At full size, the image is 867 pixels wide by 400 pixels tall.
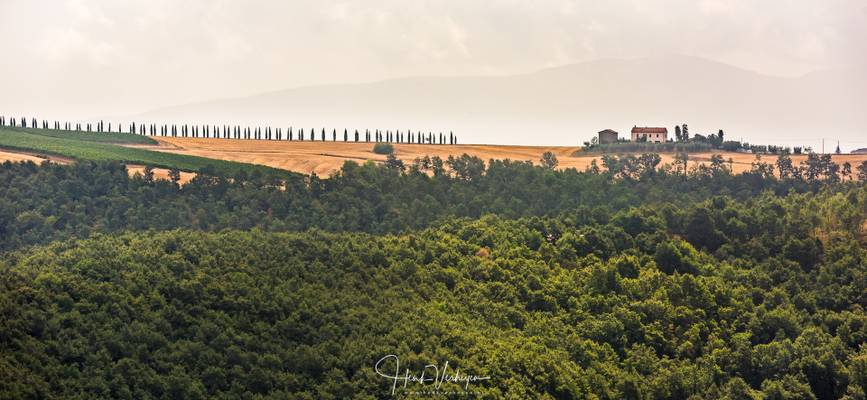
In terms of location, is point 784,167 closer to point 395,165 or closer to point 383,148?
point 395,165

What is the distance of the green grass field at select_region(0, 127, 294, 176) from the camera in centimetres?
11188

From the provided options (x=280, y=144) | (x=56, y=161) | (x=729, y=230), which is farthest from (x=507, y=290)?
(x=280, y=144)

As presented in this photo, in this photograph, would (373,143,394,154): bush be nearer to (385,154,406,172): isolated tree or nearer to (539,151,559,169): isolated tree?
(385,154,406,172): isolated tree

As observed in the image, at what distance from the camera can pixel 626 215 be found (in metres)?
89.2

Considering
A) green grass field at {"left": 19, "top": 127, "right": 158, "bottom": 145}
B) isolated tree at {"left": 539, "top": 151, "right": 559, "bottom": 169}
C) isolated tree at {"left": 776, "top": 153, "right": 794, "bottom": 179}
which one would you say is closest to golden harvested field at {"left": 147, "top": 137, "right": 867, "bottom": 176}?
isolated tree at {"left": 539, "top": 151, "right": 559, "bottom": 169}

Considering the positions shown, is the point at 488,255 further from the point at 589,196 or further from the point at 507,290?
the point at 589,196

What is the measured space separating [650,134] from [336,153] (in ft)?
139

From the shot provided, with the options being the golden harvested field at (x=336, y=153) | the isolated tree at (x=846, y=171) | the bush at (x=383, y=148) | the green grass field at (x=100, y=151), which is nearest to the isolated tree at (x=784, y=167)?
the golden harvested field at (x=336, y=153)

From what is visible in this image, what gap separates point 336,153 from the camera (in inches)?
5344

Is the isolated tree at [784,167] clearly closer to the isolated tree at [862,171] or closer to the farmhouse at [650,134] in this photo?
the isolated tree at [862,171]

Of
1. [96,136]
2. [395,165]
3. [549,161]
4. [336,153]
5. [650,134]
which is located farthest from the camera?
[650,134]

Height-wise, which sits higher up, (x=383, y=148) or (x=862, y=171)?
(x=383, y=148)

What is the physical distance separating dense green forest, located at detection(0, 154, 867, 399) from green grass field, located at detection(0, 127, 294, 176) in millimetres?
13277

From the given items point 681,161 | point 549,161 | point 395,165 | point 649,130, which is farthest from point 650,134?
point 395,165
